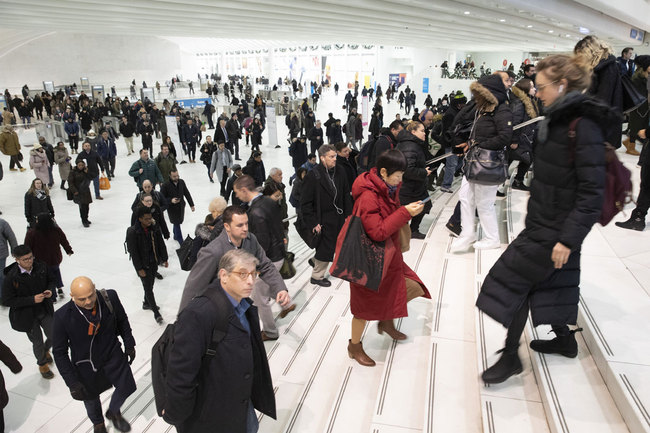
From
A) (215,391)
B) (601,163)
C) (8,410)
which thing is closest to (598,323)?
(601,163)

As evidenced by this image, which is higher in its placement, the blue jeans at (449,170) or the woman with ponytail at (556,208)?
the woman with ponytail at (556,208)

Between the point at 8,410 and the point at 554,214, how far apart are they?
16.9 ft

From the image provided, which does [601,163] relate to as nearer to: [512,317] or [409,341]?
[512,317]

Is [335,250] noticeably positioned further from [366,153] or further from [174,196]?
[174,196]

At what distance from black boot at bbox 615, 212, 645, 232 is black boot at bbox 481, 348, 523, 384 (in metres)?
2.75

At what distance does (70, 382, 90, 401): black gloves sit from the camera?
130 inches

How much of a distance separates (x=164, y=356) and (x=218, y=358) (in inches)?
11.5

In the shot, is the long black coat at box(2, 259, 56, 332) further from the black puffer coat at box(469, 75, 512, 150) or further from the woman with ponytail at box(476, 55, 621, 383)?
the black puffer coat at box(469, 75, 512, 150)

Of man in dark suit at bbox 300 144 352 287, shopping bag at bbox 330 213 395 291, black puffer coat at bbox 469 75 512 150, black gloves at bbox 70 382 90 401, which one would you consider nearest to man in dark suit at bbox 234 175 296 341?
man in dark suit at bbox 300 144 352 287

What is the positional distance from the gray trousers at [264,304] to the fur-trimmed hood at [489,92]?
246 centimetres

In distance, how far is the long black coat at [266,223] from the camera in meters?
4.16

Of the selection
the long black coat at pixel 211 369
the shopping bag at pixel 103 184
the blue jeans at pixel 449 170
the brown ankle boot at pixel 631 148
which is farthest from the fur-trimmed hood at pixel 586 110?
the shopping bag at pixel 103 184

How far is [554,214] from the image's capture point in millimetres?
2117

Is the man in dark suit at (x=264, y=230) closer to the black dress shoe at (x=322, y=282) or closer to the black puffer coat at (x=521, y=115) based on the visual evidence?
the black dress shoe at (x=322, y=282)
